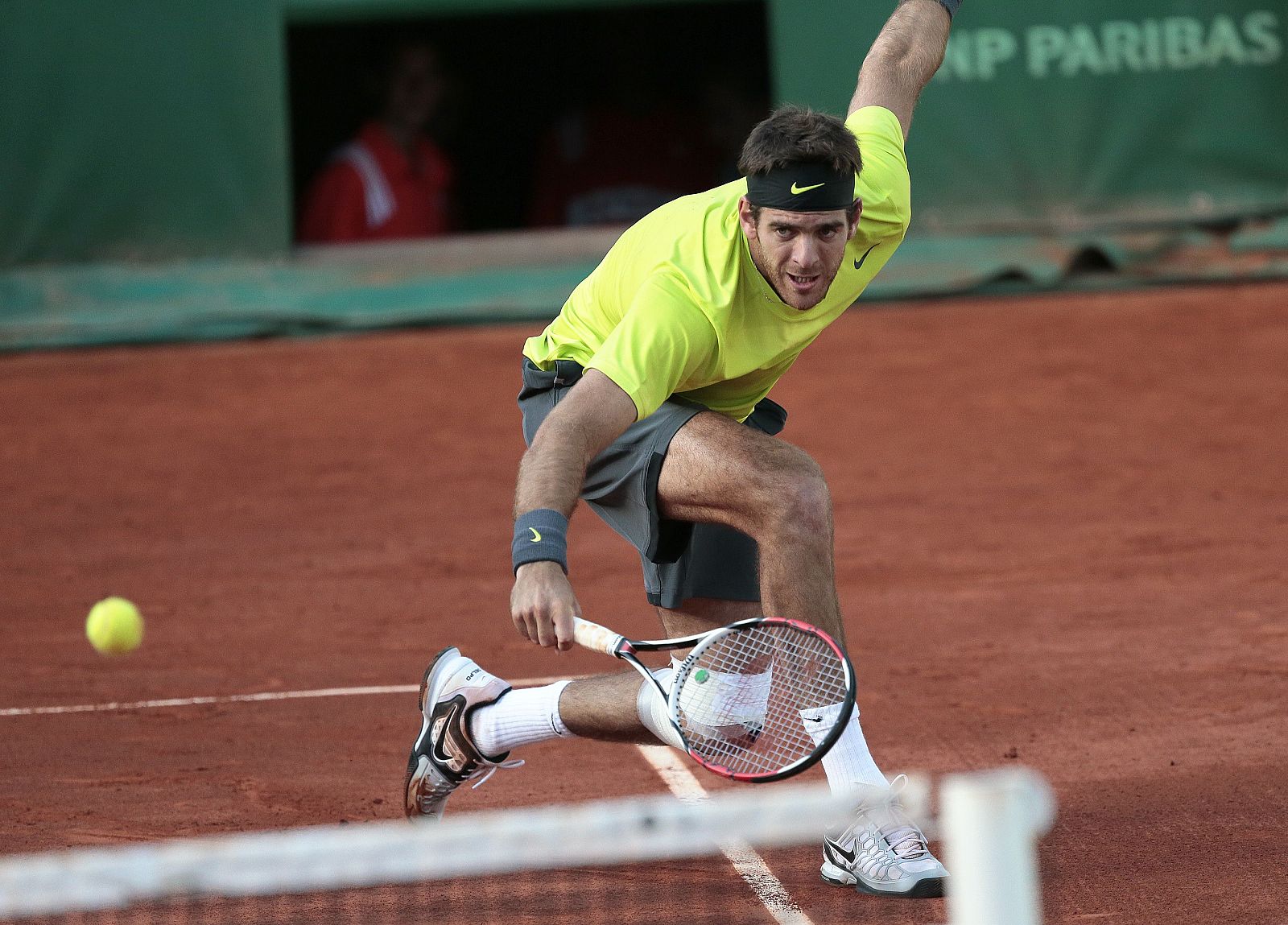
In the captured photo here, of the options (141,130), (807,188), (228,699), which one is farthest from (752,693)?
(141,130)

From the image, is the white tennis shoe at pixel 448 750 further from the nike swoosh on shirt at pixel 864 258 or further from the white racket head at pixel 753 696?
the nike swoosh on shirt at pixel 864 258

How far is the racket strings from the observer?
11.0ft

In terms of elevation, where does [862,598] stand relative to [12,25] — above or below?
below

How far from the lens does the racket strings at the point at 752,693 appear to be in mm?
3363

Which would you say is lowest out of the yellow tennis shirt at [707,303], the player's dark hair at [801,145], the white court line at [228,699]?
the white court line at [228,699]

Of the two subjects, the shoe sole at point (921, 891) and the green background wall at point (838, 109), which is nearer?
the shoe sole at point (921, 891)

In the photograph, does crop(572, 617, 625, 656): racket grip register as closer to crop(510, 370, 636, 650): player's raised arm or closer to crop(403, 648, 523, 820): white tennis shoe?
crop(510, 370, 636, 650): player's raised arm

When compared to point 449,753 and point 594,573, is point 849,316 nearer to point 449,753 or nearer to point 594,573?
point 594,573

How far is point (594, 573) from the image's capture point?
689 centimetres

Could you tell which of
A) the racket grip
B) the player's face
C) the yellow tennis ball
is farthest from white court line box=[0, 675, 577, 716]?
the racket grip

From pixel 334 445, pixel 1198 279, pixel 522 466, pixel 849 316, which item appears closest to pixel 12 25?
pixel 334 445

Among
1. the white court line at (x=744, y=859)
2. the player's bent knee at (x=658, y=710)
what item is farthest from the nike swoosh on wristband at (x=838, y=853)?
the player's bent knee at (x=658, y=710)

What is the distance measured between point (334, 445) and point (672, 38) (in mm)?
5745

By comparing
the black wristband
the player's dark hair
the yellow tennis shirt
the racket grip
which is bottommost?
the racket grip
